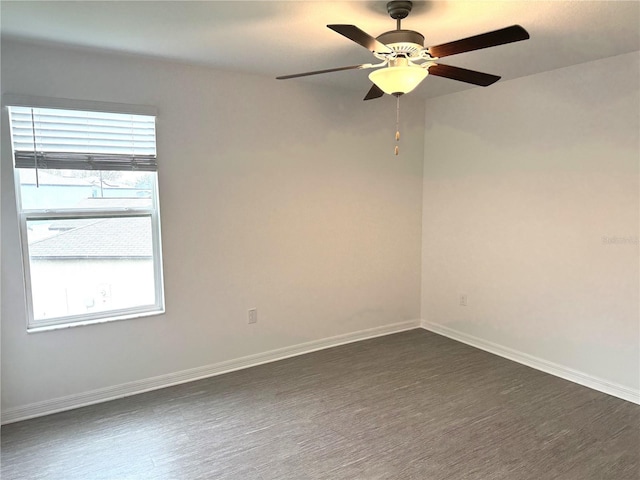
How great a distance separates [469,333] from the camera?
4.12 metres

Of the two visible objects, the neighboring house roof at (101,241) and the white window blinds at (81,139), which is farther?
the neighboring house roof at (101,241)

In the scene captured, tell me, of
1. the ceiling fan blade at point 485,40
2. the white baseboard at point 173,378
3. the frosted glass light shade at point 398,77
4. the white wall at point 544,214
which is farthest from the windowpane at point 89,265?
the white wall at point 544,214

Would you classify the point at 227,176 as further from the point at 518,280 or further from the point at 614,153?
the point at 614,153

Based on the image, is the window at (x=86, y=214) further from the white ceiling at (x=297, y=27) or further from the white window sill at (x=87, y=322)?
the white ceiling at (x=297, y=27)

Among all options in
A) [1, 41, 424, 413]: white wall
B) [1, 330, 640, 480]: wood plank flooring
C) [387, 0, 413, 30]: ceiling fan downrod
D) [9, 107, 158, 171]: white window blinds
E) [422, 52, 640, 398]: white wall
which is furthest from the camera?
[422, 52, 640, 398]: white wall

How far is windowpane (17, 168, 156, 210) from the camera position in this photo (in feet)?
9.12

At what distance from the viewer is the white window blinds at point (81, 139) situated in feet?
8.82

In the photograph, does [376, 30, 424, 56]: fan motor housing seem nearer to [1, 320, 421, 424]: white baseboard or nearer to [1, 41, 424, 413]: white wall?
[1, 41, 424, 413]: white wall

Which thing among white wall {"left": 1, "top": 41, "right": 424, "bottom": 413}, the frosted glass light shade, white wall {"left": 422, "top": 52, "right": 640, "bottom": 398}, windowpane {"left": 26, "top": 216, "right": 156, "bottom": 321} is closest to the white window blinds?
white wall {"left": 1, "top": 41, "right": 424, "bottom": 413}

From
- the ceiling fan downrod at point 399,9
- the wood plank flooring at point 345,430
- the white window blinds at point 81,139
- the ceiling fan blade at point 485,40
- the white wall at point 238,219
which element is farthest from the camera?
the white wall at point 238,219

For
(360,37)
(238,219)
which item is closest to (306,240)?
(238,219)

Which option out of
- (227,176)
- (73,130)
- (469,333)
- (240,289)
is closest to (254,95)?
(227,176)

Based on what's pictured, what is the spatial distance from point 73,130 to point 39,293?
1098 mm

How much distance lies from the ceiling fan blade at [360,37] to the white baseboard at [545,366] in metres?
2.81
